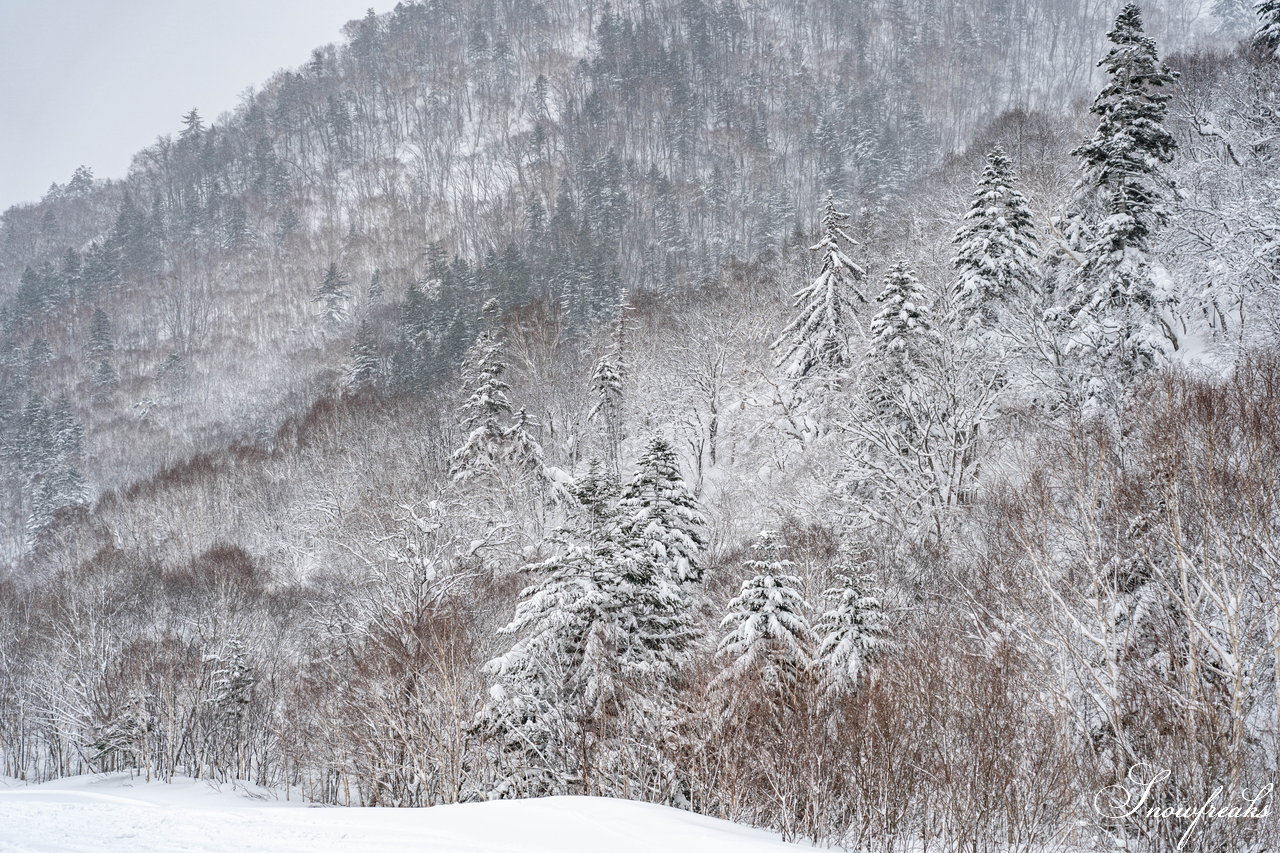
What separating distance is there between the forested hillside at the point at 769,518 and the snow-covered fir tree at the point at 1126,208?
0.40 feet

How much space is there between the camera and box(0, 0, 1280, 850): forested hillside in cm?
946

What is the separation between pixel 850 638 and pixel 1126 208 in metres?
15.1

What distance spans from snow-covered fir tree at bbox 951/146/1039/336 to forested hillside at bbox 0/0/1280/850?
0.15 metres

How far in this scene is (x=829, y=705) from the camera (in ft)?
37.9

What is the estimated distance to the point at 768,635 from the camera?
42.4ft

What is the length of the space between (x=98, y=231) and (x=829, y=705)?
16742 cm

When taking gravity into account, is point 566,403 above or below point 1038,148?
below

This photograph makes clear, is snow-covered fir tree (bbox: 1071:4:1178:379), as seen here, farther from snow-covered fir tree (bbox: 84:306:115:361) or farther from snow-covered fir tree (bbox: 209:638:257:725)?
snow-covered fir tree (bbox: 84:306:115:361)

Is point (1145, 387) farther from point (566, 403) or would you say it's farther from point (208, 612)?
point (208, 612)

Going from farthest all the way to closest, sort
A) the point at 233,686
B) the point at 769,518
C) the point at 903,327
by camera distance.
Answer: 1. the point at 769,518
2. the point at 233,686
3. the point at 903,327

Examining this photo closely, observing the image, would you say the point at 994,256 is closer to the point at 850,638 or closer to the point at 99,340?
the point at 850,638

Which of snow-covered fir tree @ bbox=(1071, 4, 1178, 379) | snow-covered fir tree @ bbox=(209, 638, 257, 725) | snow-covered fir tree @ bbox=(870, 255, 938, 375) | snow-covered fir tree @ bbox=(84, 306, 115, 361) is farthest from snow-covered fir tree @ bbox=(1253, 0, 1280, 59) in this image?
snow-covered fir tree @ bbox=(84, 306, 115, 361)

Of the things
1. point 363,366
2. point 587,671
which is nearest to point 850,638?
point 587,671

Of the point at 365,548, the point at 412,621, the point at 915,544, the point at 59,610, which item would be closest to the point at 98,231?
the point at 59,610
